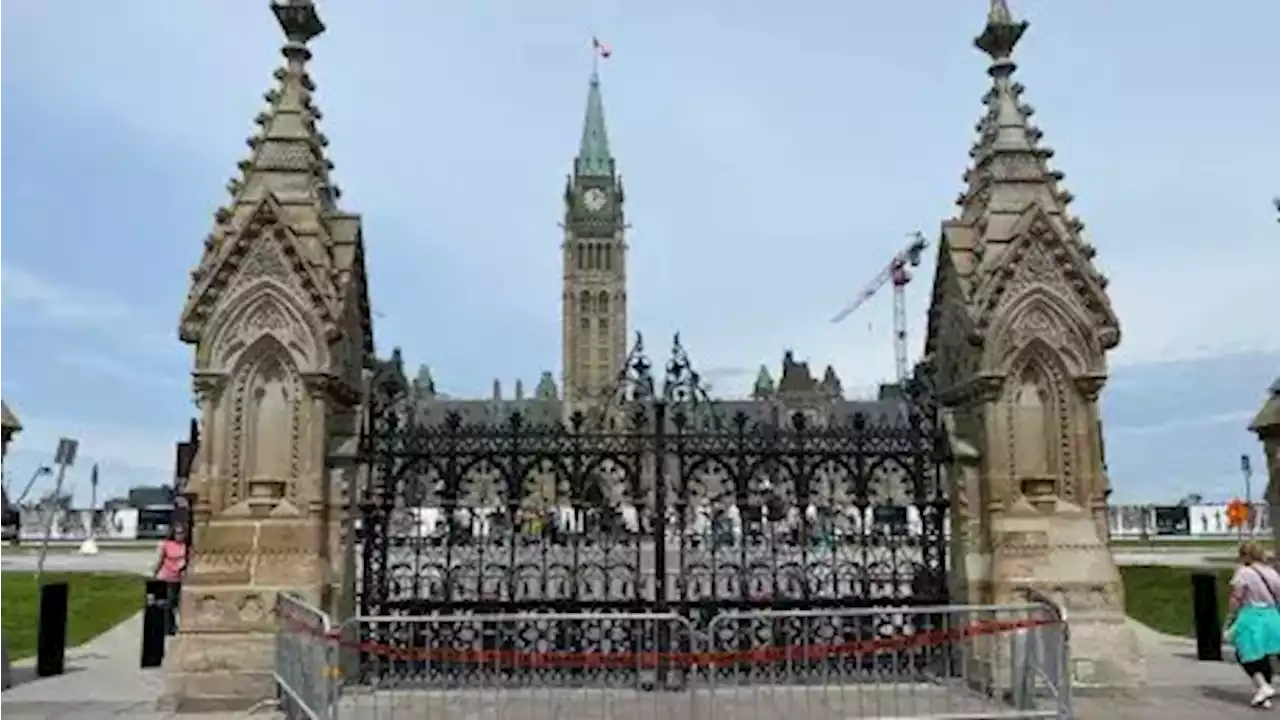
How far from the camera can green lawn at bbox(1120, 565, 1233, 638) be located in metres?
22.1

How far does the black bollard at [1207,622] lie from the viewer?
1628 centimetres

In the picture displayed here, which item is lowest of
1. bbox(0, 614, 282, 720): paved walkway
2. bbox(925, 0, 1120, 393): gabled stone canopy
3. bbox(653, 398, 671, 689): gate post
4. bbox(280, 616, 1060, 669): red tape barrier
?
bbox(0, 614, 282, 720): paved walkway

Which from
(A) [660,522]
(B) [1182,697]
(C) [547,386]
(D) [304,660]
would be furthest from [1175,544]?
(C) [547,386]

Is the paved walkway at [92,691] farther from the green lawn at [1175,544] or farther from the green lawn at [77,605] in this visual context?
the green lawn at [1175,544]

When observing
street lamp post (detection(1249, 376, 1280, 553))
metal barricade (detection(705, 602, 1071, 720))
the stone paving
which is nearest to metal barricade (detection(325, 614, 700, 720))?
the stone paving

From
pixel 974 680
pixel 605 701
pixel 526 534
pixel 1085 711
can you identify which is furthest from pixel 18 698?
pixel 1085 711

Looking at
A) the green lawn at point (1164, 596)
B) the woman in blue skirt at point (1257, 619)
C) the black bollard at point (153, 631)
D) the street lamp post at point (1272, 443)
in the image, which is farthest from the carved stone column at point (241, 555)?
the green lawn at point (1164, 596)

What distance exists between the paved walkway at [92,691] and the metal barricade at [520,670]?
4.28ft

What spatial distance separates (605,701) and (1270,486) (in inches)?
374

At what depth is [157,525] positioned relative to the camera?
64.6 meters

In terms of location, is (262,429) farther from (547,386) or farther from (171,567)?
(547,386)

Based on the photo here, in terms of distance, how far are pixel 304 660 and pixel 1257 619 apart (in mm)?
9141

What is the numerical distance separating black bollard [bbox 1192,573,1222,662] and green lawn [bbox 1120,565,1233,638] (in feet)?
13.0

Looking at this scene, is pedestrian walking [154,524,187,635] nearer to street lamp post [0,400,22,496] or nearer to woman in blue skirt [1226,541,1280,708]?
street lamp post [0,400,22,496]
